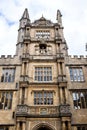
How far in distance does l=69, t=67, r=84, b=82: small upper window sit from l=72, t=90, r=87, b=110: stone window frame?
70.5 inches

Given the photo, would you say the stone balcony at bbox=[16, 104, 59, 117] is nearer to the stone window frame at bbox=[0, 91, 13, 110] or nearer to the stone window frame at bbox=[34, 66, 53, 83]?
the stone window frame at bbox=[0, 91, 13, 110]

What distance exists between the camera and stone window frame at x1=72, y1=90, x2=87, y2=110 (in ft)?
71.3

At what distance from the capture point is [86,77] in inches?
Answer: 947

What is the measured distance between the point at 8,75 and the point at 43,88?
4.88m

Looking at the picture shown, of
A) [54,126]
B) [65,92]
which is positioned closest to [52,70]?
[65,92]

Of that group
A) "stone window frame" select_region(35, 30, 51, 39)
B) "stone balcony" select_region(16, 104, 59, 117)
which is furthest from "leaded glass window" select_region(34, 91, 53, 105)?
"stone window frame" select_region(35, 30, 51, 39)

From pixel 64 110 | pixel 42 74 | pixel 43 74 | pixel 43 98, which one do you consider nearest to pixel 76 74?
pixel 43 74

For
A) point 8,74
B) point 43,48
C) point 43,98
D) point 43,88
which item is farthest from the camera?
point 43,48

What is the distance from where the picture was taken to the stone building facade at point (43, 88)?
20234mm

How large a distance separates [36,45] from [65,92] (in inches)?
348

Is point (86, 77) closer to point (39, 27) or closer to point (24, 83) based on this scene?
point (24, 83)

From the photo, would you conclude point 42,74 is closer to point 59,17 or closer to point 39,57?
point 39,57

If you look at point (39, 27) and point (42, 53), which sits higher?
point (39, 27)

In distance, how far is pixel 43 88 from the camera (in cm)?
2281
